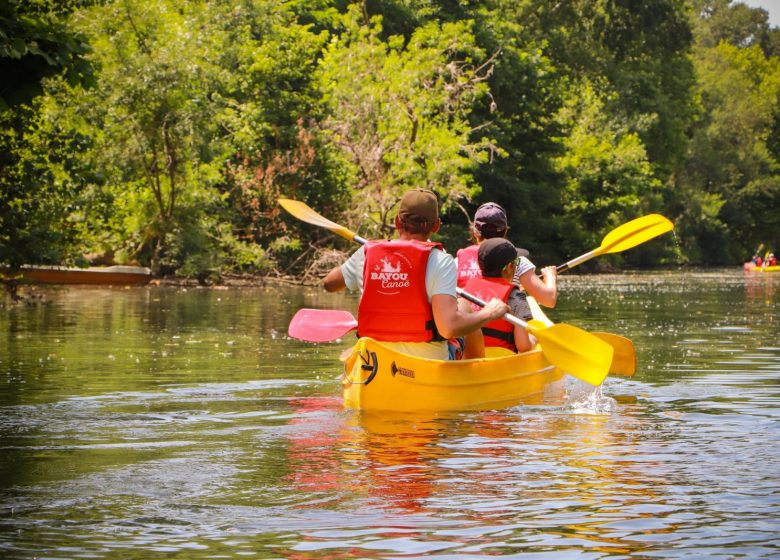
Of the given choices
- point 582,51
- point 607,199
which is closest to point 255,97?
point 607,199

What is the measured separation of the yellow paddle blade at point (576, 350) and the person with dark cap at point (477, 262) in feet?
2.79

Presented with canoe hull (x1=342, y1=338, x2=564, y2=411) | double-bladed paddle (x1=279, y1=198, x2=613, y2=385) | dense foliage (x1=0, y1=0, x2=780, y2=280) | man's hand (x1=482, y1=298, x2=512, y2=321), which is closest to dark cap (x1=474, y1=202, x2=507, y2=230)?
double-bladed paddle (x1=279, y1=198, x2=613, y2=385)

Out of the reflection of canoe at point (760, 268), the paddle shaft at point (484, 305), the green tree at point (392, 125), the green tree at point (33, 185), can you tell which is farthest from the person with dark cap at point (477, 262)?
the reflection of canoe at point (760, 268)

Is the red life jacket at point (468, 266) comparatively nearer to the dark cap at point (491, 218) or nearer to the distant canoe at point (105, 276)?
the dark cap at point (491, 218)

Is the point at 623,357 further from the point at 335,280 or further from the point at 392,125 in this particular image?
the point at 392,125

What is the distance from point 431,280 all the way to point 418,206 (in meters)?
0.53

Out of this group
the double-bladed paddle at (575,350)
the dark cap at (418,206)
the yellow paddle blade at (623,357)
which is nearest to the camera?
the dark cap at (418,206)

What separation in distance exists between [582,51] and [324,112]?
24.5m

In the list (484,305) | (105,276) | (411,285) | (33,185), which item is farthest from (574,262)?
(105,276)

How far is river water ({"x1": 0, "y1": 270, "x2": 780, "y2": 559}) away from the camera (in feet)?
19.1

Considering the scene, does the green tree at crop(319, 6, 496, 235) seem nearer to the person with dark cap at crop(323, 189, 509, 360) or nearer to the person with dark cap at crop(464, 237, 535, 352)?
the person with dark cap at crop(464, 237, 535, 352)

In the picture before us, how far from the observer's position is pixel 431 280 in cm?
933

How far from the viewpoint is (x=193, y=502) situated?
259 inches

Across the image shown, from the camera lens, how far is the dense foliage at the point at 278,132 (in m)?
17.5
